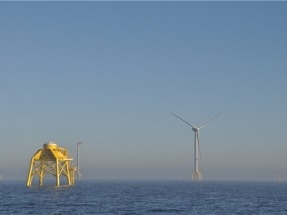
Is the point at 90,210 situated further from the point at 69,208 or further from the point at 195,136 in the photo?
the point at 195,136

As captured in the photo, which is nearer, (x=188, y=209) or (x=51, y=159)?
(x=188, y=209)

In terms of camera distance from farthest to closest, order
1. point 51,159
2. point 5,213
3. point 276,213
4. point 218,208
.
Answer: point 51,159 → point 218,208 → point 276,213 → point 5,213

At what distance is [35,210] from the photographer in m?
81.8

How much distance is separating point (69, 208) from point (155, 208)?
14224 millimetres

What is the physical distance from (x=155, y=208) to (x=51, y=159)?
228ft

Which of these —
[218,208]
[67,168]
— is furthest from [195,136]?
[218,208]

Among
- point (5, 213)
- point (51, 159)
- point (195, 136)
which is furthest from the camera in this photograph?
point (195, 136)

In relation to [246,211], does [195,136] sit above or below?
above

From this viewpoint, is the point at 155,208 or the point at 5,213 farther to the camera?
the point at 155,208

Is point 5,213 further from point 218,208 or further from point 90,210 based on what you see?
point 218,208

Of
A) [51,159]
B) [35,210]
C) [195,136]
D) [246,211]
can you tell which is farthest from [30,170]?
[246,211]

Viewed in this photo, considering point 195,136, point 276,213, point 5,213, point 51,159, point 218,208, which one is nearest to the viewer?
point 5,213

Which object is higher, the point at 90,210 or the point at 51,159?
the point at 51,159

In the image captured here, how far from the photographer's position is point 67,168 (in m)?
159
